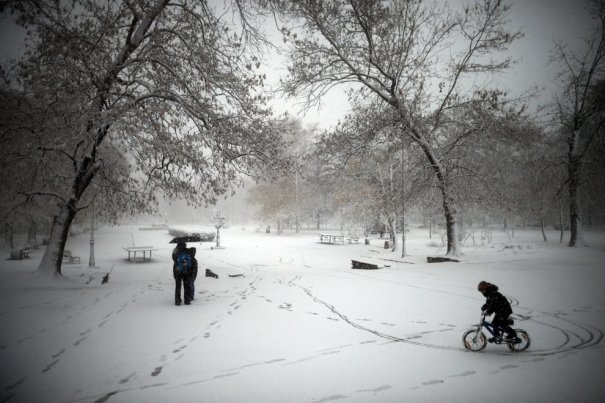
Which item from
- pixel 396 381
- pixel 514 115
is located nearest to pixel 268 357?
pixel 396 381

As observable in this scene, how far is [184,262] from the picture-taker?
25.8 ft

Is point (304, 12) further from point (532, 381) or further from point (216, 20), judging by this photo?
point (532, 381)

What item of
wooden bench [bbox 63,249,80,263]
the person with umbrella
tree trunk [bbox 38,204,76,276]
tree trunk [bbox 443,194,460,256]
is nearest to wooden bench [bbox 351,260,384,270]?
tree trunk [bbox 443,194,460,256]

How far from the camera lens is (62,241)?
1080cm

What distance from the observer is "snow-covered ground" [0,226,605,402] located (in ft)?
12.3

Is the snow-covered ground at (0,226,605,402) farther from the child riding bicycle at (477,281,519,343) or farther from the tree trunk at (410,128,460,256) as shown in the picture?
the tree trunk at (410,128,460,256)

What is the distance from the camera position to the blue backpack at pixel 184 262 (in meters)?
7.82

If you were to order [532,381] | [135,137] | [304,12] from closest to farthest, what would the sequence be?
[532,381] < [135,137] < [304,12]

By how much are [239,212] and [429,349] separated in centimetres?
11108

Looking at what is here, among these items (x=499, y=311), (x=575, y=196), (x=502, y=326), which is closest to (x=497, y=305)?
(x=499, y=311)

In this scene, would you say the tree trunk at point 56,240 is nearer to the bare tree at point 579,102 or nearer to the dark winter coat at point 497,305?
the dark winter coat at point 497,305

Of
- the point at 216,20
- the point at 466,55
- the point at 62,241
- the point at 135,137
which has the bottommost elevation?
the point at 62,241

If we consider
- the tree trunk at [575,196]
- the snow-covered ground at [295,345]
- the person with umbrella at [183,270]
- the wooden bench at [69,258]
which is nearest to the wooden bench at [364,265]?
the snow-covered ground at [295,345]

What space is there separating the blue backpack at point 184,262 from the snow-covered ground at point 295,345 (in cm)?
106
